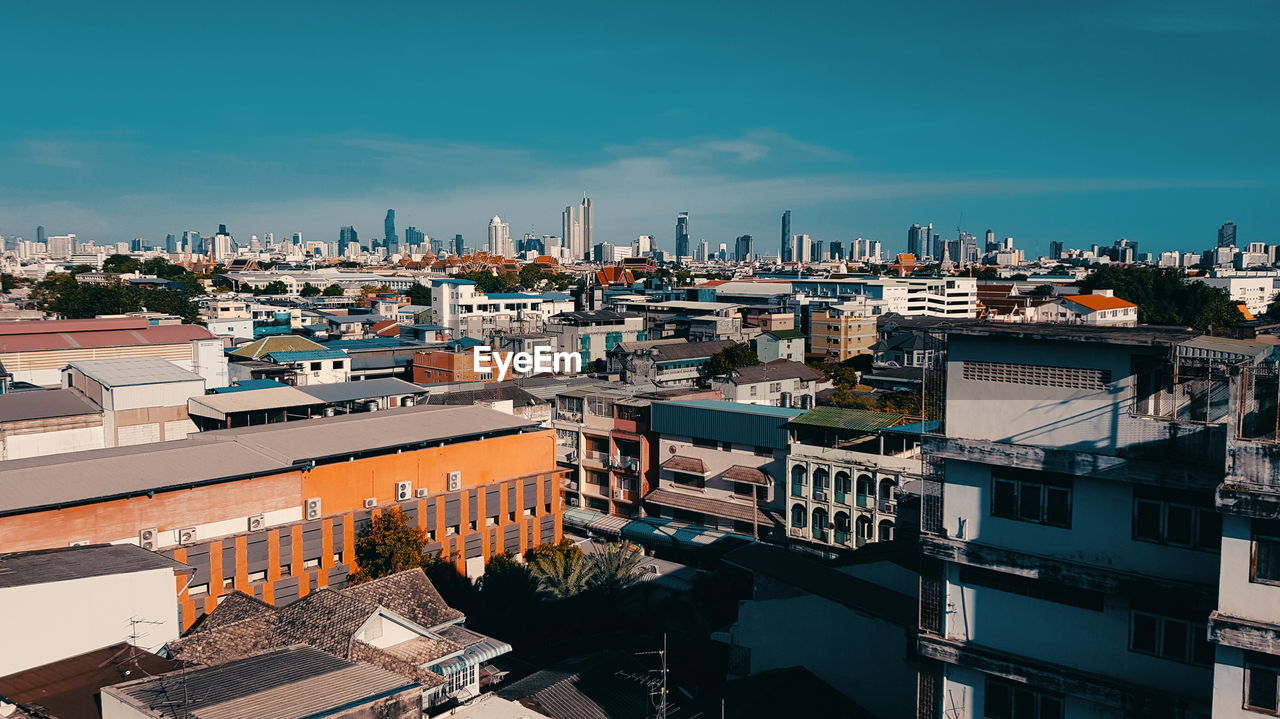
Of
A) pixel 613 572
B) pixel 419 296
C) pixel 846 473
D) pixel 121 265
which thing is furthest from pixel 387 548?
pixel 121 265

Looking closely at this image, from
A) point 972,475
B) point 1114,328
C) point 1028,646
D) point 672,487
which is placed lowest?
point 672,487

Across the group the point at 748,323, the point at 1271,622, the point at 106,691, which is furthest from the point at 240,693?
the point at 748,323

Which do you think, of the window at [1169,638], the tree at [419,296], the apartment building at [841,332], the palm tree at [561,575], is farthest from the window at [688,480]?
the tree at [419,296]

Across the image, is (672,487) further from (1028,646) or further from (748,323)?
(748,323)

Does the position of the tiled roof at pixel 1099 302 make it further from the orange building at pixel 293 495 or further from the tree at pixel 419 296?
the tree at pixel 419 296

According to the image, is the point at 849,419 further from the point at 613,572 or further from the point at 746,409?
the point at 613,572

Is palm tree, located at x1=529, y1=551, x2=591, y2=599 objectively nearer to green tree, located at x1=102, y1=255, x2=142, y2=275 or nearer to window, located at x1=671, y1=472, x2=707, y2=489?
window, located at x1=671, y1=472, x2=707, y2=489

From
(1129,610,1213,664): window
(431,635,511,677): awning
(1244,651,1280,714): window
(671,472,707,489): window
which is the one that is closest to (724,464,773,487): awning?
(671,472,707,489): window
